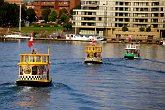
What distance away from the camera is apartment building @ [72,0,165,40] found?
500 feet

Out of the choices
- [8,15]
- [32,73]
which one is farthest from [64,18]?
[32,73]

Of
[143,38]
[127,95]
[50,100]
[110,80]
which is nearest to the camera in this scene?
[50,100]

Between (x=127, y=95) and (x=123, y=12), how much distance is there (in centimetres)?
11444

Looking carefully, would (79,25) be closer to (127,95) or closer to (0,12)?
(0,12)

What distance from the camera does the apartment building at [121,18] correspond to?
15250 cm

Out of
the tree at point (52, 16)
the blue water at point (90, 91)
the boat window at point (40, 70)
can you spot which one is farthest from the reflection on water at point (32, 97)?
the tree at point (52, 16)

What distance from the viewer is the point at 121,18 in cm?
15525

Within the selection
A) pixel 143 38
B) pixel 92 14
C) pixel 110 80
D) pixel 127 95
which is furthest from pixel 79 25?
pixel 127 95

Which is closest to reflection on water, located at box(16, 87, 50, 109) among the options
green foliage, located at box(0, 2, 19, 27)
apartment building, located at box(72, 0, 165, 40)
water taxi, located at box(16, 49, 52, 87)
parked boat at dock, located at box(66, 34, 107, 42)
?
water taxi, located at box(16, 49, 52, 87)

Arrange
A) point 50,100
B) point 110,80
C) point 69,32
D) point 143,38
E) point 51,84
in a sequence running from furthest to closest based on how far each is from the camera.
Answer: point 69,32, point 143,38, point 110,80, point 51,84, point 50,100

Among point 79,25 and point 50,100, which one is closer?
point 50,100

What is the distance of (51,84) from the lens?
44.2m

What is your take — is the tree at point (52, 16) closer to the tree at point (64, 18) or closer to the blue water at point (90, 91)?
the tree at point (64, 18)

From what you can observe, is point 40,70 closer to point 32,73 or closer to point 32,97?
point 32,73
